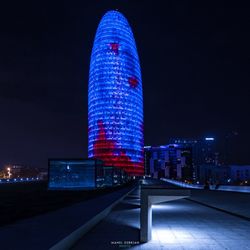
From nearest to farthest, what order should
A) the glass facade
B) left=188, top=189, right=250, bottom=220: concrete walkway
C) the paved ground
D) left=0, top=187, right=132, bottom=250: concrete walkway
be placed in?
left=0, top=187, right=132, bottom=250: concrete walkway < the paved ground < left=188, top=189, right=250, bottom=220: concrete walkway < the glass facade

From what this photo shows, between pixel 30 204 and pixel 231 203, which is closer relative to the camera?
pixel 30 204

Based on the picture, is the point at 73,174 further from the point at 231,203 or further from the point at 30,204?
the point at 231,203

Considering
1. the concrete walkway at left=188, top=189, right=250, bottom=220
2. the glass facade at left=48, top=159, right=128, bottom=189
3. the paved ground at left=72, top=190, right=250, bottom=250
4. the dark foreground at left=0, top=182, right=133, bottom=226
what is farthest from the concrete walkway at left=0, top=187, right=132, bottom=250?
the glass facade at left=48, top=159, right=128, bottom=189

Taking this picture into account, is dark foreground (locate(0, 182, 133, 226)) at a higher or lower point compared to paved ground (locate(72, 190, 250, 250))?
higher

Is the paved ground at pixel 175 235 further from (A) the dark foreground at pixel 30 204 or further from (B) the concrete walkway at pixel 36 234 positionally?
(A) the dark foreground at pixel 30 204

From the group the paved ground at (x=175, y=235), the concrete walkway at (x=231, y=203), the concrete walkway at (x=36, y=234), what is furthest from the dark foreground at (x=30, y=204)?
the concrete walkway at (x=231, y=203)

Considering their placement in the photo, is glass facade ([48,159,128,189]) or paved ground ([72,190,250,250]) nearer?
paved ground ([72,190,250,250])

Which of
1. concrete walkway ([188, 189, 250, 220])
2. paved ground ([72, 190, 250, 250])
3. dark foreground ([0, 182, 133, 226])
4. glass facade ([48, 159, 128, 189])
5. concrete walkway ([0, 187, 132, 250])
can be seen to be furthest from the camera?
glass facade ([48, 159, 128, 189])

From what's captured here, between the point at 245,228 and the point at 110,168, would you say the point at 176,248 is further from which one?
the point at 110,168

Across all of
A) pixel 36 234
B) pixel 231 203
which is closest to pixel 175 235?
pixel 36 234

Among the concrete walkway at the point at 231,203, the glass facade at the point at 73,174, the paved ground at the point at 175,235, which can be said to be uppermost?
the glass facade at the point at 73,174

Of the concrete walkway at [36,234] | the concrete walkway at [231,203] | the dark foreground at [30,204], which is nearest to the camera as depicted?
the concrete walkway at [36,234]

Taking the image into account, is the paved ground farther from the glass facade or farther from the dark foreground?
the glass facade

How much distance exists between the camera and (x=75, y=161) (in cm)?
6112
